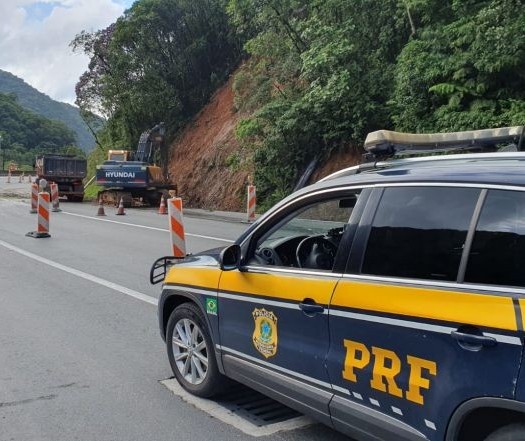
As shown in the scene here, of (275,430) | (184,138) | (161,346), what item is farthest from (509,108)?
(184,138)

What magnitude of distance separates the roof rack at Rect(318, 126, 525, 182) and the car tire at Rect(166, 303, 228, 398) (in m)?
1.46

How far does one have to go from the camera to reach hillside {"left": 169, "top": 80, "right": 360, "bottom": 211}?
2471 cm

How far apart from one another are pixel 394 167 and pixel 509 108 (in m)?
13.2

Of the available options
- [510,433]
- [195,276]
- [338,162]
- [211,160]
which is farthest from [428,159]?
[211,160]

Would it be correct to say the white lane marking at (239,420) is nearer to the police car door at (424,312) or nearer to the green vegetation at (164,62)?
the police car door at (424,312)

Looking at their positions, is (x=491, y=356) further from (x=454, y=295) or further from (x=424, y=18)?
(x=424, y=18)

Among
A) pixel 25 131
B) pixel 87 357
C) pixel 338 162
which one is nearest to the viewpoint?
pixel 87 357

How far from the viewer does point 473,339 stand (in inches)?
92.4

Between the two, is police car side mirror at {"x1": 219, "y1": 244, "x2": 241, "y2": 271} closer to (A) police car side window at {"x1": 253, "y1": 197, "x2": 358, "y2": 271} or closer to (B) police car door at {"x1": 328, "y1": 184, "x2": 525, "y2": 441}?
(A) police car side window at {"x1": 253, "y1": 197, "x2": 358, "y2": 271}

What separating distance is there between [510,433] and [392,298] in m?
0.75

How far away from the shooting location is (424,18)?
17.2m

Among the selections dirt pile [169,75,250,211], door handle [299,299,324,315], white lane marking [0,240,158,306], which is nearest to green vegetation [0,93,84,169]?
dirt pile [169,75,250,211]

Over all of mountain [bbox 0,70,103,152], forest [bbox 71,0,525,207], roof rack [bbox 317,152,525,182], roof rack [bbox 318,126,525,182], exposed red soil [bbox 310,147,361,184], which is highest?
mountain [bbox 0,70,103,152]

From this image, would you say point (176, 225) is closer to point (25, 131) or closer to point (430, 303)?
point (430, 303)
